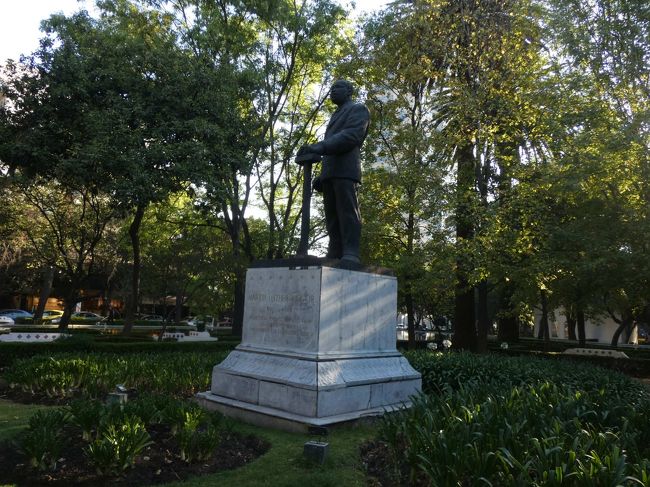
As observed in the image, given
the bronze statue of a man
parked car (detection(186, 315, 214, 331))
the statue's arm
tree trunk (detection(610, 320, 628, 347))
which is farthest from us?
parked car (detection(186, 315, 214, 331))

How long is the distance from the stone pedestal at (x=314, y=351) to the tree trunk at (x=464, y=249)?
9.11m

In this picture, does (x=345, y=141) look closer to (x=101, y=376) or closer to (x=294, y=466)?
(x=294, y=466)

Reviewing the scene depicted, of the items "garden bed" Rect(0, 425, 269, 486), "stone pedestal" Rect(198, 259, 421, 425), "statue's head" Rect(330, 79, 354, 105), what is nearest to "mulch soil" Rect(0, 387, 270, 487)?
"garden bed" Rect(0, 425, 269, 486)

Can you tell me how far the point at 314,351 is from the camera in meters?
7.12

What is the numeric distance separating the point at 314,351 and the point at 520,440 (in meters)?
3.12

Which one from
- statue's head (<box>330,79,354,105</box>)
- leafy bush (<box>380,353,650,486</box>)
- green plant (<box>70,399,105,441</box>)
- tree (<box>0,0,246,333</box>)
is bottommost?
green plant (<box>70,399,105,441</box>)

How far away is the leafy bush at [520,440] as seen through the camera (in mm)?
3633

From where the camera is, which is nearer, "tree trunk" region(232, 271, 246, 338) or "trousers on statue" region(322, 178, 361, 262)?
"trousers on statue" region(322, 178, 361, 262)

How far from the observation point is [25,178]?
17031 millimetres

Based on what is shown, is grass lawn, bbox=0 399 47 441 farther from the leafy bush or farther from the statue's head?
the statue's head

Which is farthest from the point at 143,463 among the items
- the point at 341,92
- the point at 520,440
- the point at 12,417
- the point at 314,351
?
the point at 341,92

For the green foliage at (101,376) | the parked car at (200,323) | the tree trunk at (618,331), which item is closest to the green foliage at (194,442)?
the green foliage at (101,376)

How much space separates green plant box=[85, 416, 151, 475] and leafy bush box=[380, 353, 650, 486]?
2.53 meters

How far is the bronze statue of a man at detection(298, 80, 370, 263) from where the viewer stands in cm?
809
